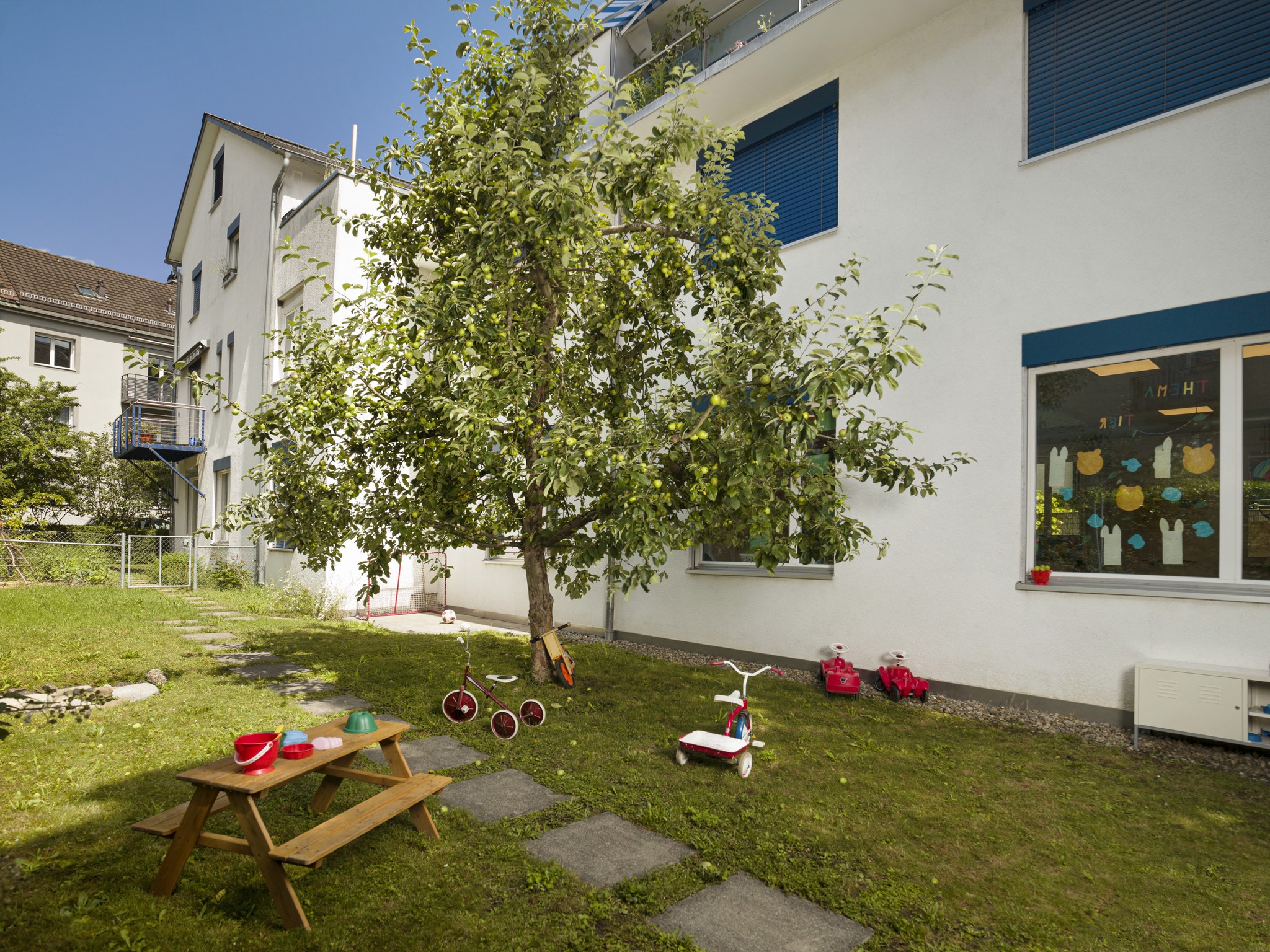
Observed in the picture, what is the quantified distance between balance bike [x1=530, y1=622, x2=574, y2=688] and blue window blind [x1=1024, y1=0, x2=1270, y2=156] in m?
6.14

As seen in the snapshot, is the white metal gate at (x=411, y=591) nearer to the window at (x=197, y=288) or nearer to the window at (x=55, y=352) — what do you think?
the window at (x=197, y=288)

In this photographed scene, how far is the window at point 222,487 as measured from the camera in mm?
17250

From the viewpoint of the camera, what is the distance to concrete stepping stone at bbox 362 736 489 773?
4.50 metres

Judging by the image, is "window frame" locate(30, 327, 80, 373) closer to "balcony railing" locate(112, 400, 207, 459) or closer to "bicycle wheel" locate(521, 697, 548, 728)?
"balcony railing" locate(112, 400, 207, 459)

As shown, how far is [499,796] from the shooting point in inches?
158

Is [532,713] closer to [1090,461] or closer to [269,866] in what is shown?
[269,866]

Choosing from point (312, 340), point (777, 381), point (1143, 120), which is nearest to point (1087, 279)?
point (1143, 120)

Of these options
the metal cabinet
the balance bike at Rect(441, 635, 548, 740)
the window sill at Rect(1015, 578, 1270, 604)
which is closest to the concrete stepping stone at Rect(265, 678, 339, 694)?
the balance bike at Rect(441, 635, 548, 740)

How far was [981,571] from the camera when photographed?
6.36 m

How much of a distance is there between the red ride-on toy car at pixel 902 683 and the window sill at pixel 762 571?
3.72 ft

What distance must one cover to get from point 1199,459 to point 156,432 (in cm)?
2205

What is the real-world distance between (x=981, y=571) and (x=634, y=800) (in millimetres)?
4004

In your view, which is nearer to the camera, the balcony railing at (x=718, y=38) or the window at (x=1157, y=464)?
the window at (x=1157, y=464)

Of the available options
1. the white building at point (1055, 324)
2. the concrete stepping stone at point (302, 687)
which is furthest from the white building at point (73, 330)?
the white building at point (1055, 324)
